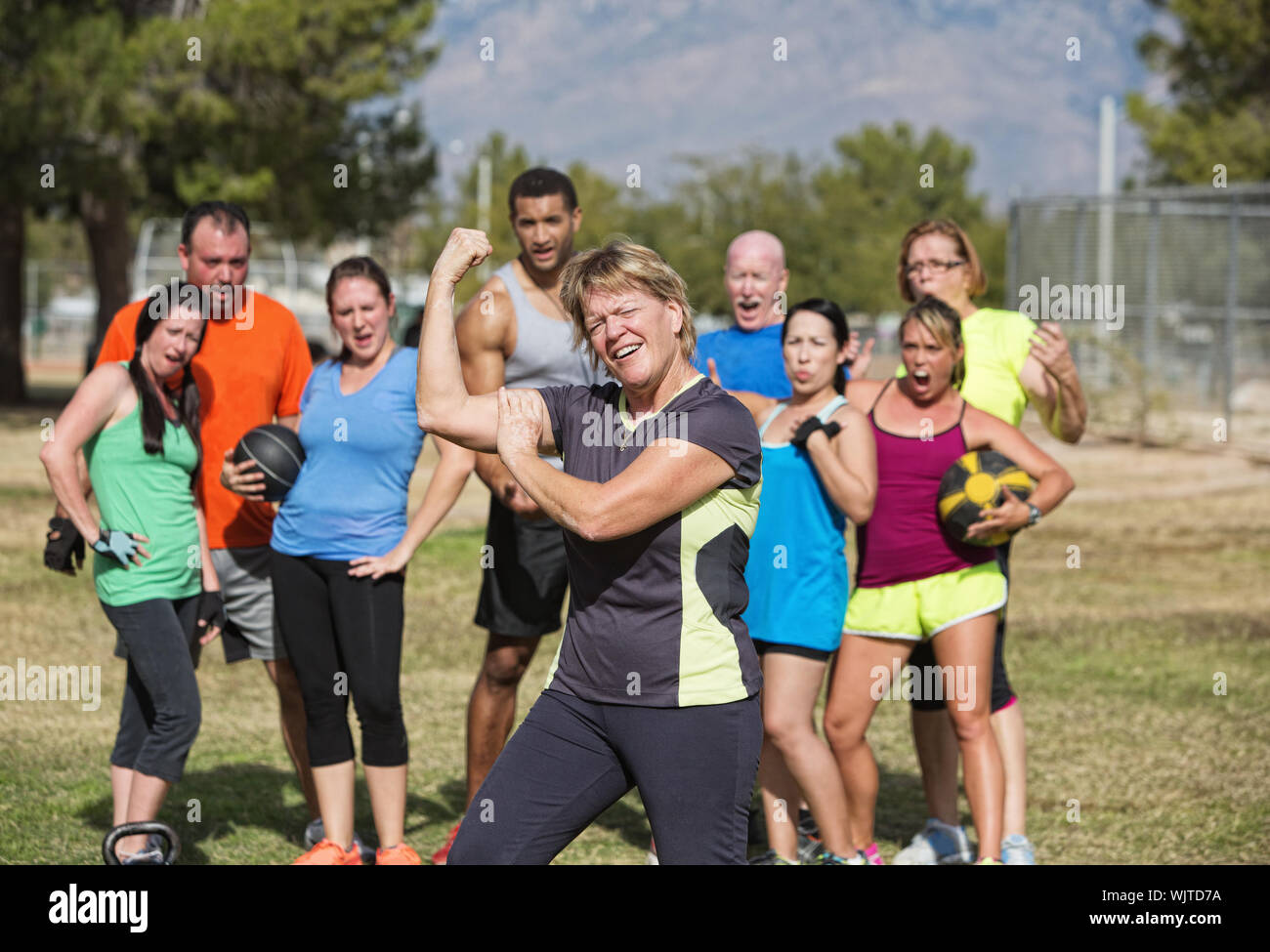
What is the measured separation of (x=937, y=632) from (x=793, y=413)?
3.20ft

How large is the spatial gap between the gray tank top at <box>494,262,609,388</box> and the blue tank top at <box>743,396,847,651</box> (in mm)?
867

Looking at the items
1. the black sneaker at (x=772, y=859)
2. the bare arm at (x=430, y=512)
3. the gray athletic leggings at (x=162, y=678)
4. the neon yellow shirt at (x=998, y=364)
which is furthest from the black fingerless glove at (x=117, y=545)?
the neon yellow shirt at (x=998, y=364)

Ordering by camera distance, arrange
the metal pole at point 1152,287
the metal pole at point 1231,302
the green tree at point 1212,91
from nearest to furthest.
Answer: the metal pole at point 1231,302
the metal pole at point 1152,287
the green tree at point 1212,91

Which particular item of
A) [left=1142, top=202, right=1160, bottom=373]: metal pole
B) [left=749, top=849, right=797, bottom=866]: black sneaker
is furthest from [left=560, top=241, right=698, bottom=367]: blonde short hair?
[left=1142, top=202, right=1160, bottom=373]: metal pole

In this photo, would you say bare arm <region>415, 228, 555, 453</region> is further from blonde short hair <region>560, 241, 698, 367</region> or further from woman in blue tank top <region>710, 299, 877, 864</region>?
woman in blue tank top <region>710, 299, 877, 864</region>

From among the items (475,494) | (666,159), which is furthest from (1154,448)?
(666,159)

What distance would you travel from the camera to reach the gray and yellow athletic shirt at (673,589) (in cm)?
359

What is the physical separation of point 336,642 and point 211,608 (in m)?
0.47

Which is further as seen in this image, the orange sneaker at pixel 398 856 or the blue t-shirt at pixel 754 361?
the blue t-shirt at pixel 754 361

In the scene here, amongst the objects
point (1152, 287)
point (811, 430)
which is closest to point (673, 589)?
point (811, 430)

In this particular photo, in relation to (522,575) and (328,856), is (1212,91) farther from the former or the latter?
(328,856)

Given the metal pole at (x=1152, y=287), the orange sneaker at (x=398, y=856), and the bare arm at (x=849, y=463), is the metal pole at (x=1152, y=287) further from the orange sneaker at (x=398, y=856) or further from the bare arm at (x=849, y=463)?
the orange sneaker at (x=398, y=856)

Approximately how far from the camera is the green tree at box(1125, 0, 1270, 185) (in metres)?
30.8

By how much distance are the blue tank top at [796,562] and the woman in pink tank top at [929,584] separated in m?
0.19
